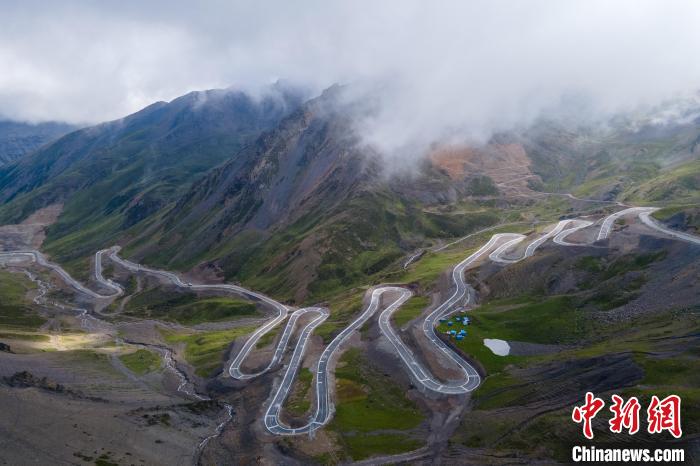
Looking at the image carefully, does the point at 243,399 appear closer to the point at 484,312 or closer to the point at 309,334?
the point at 309,334

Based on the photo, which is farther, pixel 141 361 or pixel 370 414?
pixel 141 361

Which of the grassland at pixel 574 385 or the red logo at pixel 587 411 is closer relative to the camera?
the red logo at pixel 587 411

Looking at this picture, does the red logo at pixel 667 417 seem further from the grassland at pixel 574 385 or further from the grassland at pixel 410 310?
the grassland at pixel 410 310

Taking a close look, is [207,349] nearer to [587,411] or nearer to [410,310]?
[410,310]

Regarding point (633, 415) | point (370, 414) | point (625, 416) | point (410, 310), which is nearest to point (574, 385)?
point (625, 416)

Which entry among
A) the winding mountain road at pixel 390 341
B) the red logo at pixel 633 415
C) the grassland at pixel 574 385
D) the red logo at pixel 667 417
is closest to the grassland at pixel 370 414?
the winding mountain road at pixel 390 341
